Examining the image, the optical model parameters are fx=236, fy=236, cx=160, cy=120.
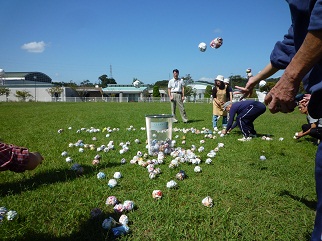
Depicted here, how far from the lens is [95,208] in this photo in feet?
7.63

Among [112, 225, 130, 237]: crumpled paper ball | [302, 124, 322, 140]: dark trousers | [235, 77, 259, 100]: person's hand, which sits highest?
[235, 77, 259, 100]: person's hand

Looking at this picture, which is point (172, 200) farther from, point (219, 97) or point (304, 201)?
point (219, 97)

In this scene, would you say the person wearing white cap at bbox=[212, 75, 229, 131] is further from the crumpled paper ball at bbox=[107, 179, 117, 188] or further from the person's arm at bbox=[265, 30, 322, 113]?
the person's arm at bbox=[265, 30, 322, 113]

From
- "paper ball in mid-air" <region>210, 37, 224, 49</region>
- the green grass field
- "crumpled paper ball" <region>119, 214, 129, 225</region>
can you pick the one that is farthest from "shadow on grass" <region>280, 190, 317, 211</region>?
"paper ball in mid-air" <region>210, 37, 224, 49</region>

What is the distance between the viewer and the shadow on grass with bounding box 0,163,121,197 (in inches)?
114

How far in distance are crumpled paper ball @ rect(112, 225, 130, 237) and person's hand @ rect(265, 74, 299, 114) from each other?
1.54 metres

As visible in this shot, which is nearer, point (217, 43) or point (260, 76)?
point (260, 76)

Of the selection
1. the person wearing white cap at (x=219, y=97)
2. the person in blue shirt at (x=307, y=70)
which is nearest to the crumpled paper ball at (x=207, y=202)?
the person in blue shirt at (x=307, y=70)

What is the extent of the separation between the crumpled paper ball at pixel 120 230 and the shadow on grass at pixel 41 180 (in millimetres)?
1479

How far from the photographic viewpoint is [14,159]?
8.11ft

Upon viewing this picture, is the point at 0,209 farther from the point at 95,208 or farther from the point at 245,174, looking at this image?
the point at 245,174

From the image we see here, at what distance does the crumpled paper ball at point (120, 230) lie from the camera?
2.00m

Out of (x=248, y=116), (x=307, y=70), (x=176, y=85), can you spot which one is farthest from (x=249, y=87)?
(x=176, y=85)

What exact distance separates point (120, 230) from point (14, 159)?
137 cm
